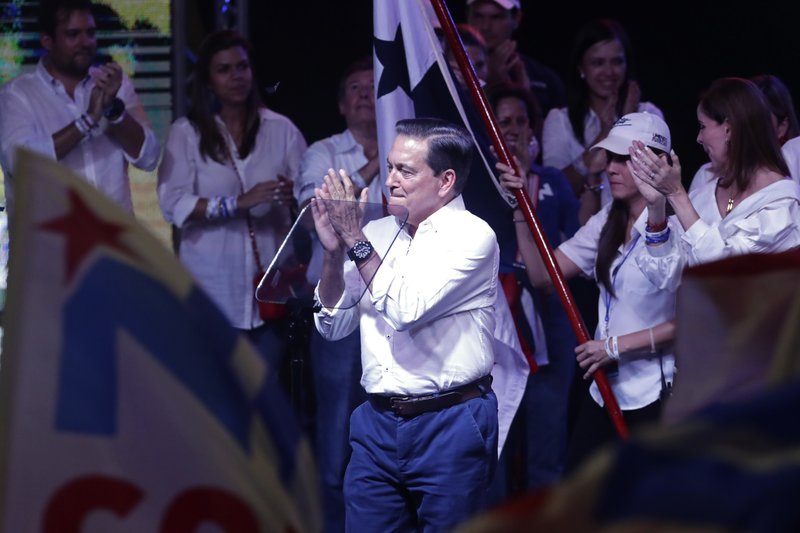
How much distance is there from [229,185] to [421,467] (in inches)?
77.9

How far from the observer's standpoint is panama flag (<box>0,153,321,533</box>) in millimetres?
1447

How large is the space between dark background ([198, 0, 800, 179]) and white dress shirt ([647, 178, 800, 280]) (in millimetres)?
2575

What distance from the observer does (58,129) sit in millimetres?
4875

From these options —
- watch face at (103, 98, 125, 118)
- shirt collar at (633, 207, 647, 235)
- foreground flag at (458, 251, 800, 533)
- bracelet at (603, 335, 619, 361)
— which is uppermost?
watch face at (103, 98, 125, 118)

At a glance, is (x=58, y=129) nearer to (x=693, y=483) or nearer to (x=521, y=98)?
(x=521, y=98)

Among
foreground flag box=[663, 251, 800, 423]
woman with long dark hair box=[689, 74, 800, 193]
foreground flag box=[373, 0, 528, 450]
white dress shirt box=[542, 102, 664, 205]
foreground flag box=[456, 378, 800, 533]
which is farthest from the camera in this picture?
white dress shirt box=[542, 102, 664, 205]

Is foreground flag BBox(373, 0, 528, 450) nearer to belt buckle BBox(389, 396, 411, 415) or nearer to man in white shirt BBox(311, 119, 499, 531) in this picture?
man in white shirt BBox(311, 119, 499, 531)

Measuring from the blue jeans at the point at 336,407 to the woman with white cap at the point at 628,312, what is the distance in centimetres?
92

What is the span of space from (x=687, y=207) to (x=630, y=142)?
0.39 metres

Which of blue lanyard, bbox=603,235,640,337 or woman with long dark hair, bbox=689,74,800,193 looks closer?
blue lanyard, bbox=603,235,640,337

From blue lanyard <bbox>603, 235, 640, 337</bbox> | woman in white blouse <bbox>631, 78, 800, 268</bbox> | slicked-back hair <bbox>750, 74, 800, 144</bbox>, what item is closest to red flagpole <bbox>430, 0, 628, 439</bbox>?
blue lanyard <bbox>603, 235, 640, 337</bbox>

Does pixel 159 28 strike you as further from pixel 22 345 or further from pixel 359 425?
pixel 22 345

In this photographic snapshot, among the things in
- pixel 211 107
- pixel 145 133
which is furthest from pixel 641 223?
pixel 145 133

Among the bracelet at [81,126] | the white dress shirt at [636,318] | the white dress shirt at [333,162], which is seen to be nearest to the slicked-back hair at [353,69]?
the white dress shirt at [333,162]
